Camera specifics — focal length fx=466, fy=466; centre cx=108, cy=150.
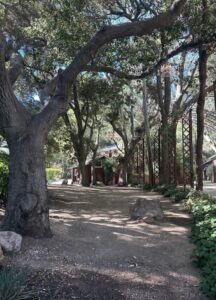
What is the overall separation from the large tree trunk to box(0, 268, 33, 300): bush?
2.79 m

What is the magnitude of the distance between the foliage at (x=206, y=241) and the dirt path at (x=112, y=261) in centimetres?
15

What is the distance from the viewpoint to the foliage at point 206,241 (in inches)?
233

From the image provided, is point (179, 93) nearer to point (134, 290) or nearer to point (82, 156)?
point (82, 156)

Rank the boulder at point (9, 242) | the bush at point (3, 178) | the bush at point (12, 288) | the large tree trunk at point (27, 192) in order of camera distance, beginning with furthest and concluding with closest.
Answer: the bush at point (3, 178)
the large tree trunk at point (27, 192)
the boulder at point (9, 242)
the bush at point (12, 288)

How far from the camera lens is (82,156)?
27609mm

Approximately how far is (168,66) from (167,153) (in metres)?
3.61

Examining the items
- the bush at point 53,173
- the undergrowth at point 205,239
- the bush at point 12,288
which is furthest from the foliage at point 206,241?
the bush at point 53,173

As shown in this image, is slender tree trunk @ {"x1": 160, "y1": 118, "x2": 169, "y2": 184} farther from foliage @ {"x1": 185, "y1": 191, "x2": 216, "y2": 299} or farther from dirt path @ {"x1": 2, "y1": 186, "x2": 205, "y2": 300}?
dirt path @ {"x1": 2, "y1": 186, "x2": 205, "y2": 300}

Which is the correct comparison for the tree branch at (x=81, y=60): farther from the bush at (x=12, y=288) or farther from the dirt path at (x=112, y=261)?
the bush at (x=12, y=288)

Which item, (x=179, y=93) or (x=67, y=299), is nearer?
(x=67, y=299)

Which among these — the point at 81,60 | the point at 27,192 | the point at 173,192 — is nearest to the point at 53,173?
the point at 173,192

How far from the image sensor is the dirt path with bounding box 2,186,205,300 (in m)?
5.75

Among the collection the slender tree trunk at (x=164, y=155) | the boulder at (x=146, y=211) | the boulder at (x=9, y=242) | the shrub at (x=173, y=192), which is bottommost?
the boulder at (x=9, y=242)

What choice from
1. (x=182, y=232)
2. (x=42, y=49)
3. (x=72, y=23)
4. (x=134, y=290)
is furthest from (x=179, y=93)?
(x=134, y=290)
